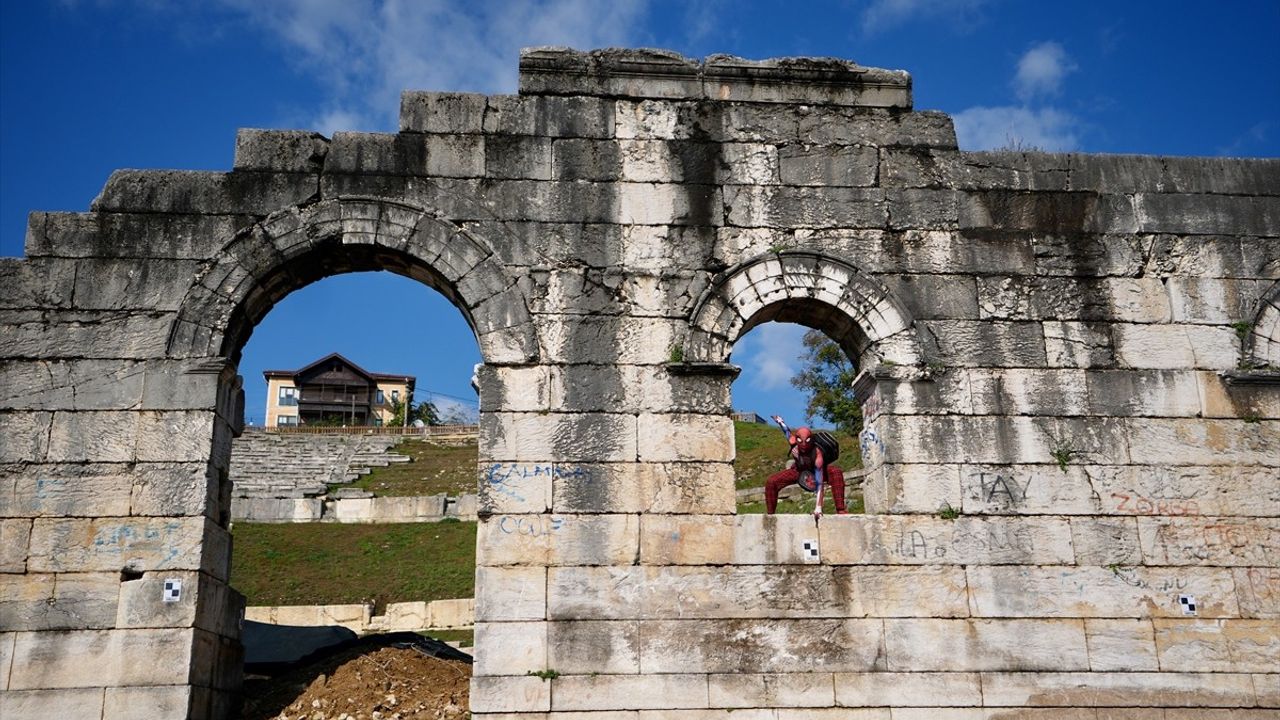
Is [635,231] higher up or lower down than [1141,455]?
higher up

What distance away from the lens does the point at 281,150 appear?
29.2 feet

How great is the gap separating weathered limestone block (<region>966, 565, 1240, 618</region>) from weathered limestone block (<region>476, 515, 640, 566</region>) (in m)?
2.82

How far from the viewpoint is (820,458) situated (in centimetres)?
870

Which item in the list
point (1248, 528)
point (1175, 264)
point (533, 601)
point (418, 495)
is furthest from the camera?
point (418, 495)

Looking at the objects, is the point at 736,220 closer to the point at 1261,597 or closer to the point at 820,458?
the point at 820,458

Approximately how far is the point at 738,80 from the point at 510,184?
2.34 meters

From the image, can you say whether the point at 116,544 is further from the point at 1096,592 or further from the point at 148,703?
the point at 1096,592

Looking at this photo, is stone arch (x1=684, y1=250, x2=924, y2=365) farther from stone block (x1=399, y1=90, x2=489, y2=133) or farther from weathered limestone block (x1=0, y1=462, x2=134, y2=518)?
weathered limestone block (x1=0, y1=462, x2=134, y2=518)

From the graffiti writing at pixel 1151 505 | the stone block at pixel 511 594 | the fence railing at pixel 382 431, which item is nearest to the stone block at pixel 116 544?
the stone block at pixel 511 594

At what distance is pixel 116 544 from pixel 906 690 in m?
6.21

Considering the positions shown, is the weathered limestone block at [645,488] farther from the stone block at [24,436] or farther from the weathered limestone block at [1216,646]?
the stone block at [24,436]

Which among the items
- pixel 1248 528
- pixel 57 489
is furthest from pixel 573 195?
pixel 1248 528

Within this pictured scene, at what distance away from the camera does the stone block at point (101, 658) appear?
7.56 metres

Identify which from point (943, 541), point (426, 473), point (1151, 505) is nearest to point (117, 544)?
point (943, 541)
